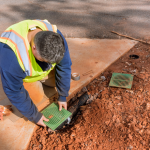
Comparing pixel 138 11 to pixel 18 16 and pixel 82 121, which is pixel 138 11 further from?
pixel 82 121

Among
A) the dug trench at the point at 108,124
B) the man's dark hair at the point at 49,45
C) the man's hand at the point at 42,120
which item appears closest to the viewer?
the man's dark hair at the point at 49,45

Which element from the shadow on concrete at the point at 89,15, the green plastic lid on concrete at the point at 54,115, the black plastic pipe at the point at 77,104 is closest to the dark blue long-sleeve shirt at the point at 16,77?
the green plastic lid on concrete at the point at 54,115

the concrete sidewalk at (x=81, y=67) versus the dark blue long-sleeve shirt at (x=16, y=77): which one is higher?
the dark blue long-sleeve shirt at (x=16, y=77)

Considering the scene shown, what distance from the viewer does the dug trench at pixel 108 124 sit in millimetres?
1640

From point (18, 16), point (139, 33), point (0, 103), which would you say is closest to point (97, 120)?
point (0, 103)

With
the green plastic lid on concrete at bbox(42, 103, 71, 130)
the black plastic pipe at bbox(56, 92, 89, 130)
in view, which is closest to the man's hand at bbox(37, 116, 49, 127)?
the green plastic lid on concrete at bbox(42, 103, 71, 130)

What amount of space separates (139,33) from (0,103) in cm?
353

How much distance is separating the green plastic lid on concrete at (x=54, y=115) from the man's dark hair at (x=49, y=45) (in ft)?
3.14

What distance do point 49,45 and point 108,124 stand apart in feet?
4.05

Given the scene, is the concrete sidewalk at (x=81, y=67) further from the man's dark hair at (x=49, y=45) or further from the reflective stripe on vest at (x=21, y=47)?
the man's dark hair at (x=49, y=45)

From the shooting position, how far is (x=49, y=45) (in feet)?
3.68

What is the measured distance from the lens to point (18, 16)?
18.5ft

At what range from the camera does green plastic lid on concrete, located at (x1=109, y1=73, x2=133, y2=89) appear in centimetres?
227

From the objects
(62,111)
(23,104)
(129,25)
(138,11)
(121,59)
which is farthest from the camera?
(138,11)
